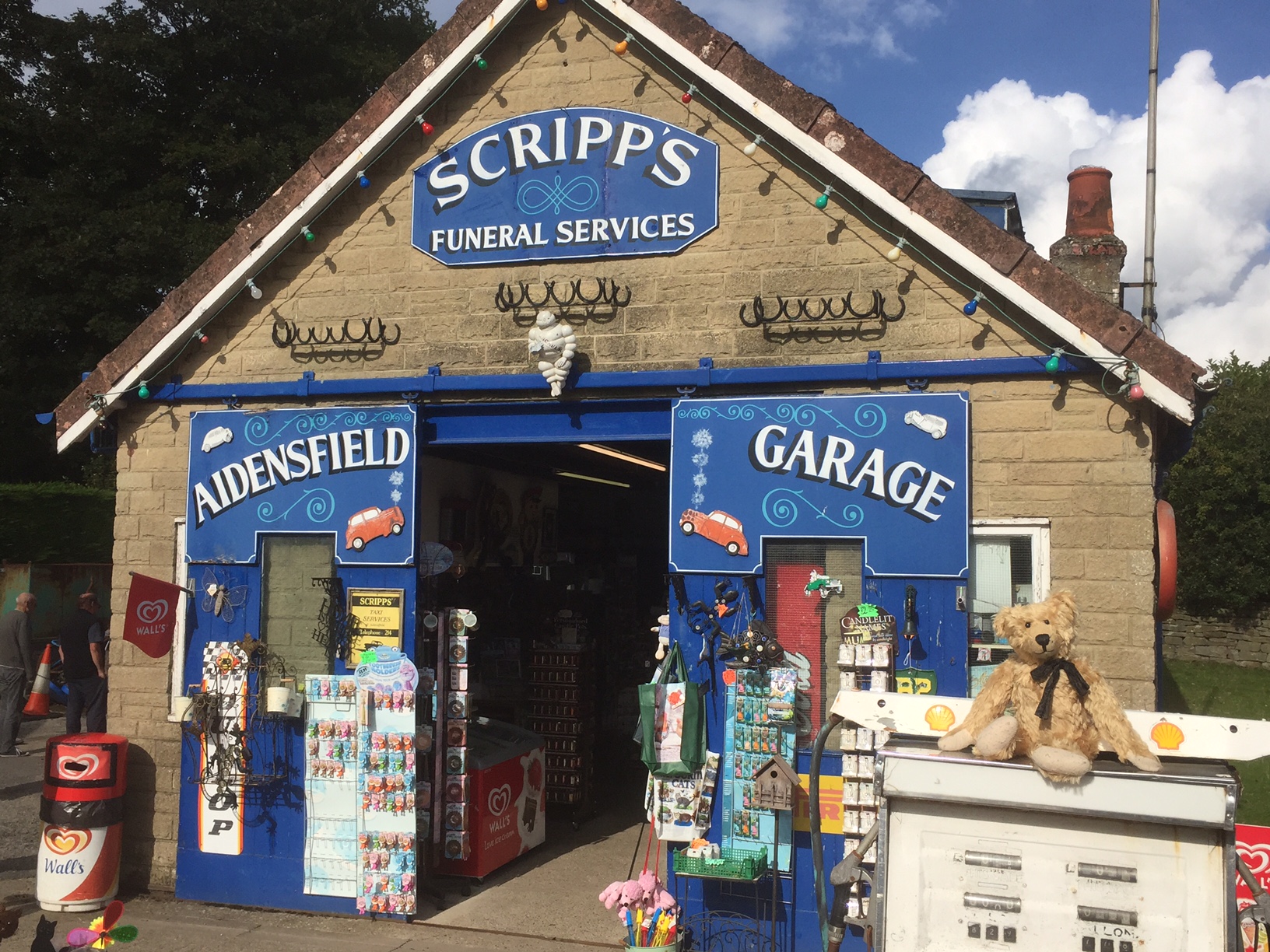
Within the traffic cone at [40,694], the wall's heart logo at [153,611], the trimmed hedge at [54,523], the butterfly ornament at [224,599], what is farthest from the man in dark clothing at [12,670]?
the butterfly ornament at [224,599]

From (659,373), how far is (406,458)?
196 cm

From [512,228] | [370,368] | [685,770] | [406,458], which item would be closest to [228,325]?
[370,368]

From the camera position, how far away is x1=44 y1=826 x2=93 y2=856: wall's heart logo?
7805 millimetres

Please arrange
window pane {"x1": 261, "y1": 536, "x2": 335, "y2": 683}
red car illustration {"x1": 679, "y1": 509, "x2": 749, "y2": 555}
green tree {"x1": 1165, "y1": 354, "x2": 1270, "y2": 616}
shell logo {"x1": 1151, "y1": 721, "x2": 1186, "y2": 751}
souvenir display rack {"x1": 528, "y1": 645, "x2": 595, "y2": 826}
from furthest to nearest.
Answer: green tree {"x1": 1165, "y1": 354, "x2": 1270, "y2": 616}, souvenir display rack {"x1": 528, "y1": 645, "x2": 595, "y2": 826}, window pane {"x1": 261, "y1": 536, "x2": 335, "y2": 683}, red car illustration {"x1": 679, "y1": 509, "x2": 749, "y2": 555}, shell logo {"x1": 1151, "y1": 721, "x2": 1186, "y2": 751}

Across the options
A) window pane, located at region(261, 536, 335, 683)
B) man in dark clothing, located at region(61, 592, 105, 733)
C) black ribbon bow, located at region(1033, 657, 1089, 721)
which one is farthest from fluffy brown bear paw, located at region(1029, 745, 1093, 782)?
man in dark clothing, located at region(61, 592, 105, 733)

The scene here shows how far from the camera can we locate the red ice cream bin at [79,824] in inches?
307

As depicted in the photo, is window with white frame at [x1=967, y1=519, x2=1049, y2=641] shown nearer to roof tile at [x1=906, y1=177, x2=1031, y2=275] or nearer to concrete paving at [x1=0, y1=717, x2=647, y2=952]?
roof tile at [x1=906, y1=177, x2=1031, y2=275]

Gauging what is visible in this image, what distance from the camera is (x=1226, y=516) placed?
21156mm

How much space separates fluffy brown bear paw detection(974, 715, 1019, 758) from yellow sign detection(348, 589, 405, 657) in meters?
4.62

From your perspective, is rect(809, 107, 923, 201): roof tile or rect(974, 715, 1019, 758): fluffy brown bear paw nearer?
rect(974, 715, 1019, 758): fluffy brown bear paw

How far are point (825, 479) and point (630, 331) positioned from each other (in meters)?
1.71

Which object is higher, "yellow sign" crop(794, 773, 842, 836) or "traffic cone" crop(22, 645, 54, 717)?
"yellow sign" crop(794, 773, 842, 836)

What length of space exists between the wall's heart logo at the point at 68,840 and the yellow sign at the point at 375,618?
2375mm

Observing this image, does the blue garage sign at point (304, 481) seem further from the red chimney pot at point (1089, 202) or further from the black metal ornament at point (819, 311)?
the red chimney pot at point (1089, 202)
